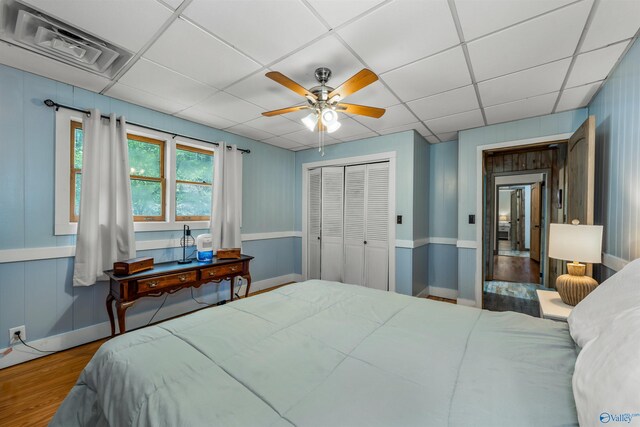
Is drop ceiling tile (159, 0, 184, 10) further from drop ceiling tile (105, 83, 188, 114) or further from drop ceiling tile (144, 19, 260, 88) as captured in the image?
drop ceiling tile (105, 83, 188, 114)

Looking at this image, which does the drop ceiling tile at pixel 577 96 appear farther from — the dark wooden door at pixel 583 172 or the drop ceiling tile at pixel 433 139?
the drop ceiling tile at pixel 433 139

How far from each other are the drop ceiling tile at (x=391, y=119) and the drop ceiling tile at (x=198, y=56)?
1518 mm

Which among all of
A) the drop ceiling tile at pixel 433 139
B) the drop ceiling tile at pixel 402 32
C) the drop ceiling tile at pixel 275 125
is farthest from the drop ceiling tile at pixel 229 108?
the drop ceiling tile at pixel 433 139

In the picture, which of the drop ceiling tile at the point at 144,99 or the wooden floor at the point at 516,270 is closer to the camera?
the drop ceiling tile at the point at 144,99

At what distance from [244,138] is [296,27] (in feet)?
8.43

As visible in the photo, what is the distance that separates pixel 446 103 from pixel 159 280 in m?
3.41

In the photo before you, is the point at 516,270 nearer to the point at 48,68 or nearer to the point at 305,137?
the point at 305,137

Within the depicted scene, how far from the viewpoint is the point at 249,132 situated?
3834mm

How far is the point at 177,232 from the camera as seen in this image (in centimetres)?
328

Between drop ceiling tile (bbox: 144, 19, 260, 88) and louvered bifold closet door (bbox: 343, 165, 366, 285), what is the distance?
2379 mm

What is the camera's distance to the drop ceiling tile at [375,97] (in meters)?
2.48

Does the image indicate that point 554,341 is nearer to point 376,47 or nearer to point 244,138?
point 376,47

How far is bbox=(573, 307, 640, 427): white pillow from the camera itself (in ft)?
2.01

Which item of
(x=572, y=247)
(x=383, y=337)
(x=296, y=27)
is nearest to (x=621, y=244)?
(x=572, y=247)
